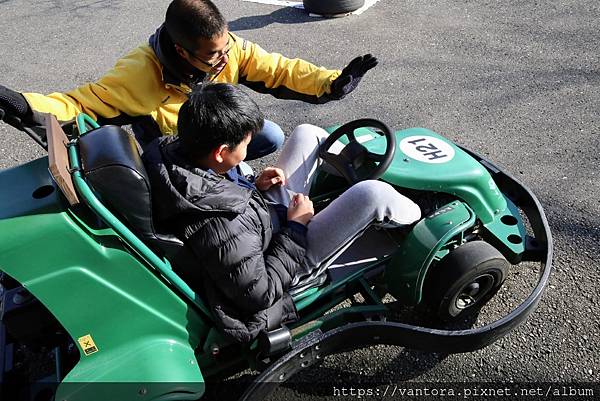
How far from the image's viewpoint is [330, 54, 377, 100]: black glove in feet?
9.14

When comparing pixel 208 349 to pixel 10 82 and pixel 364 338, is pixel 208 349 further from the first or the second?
pixel 10 82

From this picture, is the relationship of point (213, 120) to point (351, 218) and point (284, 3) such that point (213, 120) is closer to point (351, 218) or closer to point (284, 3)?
point (351, 218)

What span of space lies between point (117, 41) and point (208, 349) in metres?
4.53

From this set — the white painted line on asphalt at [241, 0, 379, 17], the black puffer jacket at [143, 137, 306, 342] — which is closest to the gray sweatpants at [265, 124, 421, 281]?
the black puffer jacket at [143, 137, 306, 342]

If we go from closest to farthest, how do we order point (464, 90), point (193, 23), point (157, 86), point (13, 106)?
1. point (13, 106)
2. point (193, 23)
3. point (157, 86)
4. point (464, 90)

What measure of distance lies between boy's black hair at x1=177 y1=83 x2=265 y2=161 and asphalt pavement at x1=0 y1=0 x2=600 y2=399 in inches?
45.4

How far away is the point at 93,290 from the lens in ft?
6.07

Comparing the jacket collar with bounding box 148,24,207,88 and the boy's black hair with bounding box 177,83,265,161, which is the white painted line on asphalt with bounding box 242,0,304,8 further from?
the boy's black hair with bounding box 177,83,265,161

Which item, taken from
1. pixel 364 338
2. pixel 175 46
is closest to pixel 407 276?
pixel 364 338

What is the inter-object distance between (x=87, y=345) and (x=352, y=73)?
1748mm

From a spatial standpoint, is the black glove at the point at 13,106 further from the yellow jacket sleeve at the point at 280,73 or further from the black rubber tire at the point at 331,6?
the black rubber tire at the point at 331,6

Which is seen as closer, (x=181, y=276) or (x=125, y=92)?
(x=181, y=276)

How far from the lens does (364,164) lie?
269 cm

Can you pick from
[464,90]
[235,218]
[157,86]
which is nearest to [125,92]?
[157,86]
